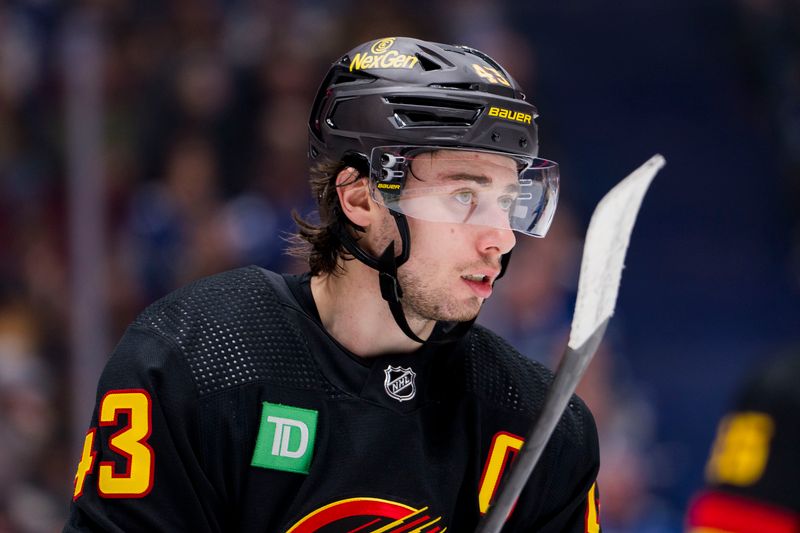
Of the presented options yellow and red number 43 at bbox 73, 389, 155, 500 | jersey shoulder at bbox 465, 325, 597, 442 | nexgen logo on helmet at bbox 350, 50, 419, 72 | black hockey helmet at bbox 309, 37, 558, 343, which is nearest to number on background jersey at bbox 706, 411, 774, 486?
jersey shoulder at bbox 465, 325, 597, 442

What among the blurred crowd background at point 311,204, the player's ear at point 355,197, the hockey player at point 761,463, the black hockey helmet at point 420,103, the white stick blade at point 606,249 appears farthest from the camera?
the blurred crowd background at point 311,204

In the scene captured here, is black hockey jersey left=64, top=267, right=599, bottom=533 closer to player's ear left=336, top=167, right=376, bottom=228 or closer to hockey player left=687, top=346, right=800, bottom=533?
player's ear left=336, top=167, right=376, bottom=228

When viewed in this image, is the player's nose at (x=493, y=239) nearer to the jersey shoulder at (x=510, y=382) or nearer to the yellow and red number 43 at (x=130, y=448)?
the jersey shoulder at (x=510, y=382)

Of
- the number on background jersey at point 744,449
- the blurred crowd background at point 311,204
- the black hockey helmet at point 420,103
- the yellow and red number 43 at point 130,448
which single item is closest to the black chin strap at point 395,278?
the black hockey helmet at point 420,103

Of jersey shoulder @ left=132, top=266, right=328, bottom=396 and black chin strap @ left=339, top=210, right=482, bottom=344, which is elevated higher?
black chin strap @ left=339, top=210, right=482, bottom=344

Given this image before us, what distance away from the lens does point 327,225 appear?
2.11 meters

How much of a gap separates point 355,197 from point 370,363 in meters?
0.28

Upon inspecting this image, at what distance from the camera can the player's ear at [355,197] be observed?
2053 mm

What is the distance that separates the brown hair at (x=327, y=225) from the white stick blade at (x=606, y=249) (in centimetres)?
42

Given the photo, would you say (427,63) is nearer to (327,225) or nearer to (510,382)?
(327,225)

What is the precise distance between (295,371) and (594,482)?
54 centimetres

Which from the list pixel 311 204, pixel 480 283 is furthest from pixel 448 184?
pixel 311 204

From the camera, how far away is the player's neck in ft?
6.59

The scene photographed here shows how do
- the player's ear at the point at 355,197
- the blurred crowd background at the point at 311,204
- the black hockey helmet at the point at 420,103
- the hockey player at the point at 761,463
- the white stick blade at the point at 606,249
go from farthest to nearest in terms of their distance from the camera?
the blurred crowd background at the point at 311,204
the hockey player at the point at 761,463
the player's ear at the point at 355,197
the black hockey helmet at the point at 420,103
the white stick blade at the point at 606,249
